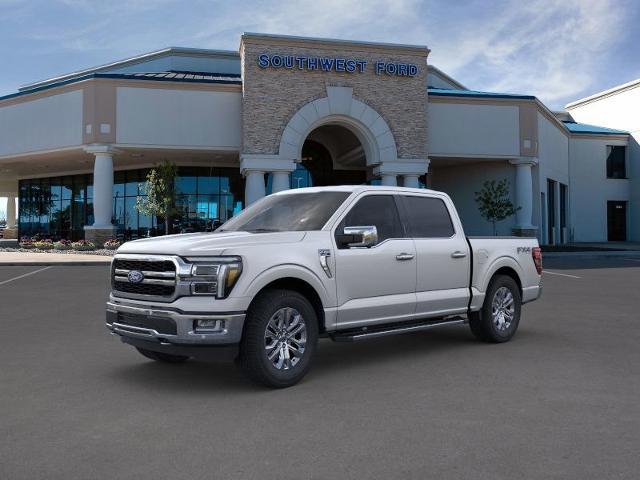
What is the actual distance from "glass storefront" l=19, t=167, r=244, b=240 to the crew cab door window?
1039 inches

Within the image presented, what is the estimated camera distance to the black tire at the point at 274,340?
18.7 feet

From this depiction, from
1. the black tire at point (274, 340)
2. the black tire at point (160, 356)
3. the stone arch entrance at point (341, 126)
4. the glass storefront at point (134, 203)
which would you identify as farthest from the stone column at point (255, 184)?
the black tire at point (274, 340)

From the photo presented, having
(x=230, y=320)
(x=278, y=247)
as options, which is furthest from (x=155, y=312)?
(x=278, y=247)

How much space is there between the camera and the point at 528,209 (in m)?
34.3

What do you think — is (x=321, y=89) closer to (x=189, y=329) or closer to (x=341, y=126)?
(x=341, y=126)

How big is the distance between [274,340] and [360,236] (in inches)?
53.0

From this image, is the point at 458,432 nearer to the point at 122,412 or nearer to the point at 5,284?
the point at 122,412

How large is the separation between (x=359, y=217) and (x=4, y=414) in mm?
3950

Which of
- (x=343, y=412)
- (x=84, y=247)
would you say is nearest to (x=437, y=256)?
(x=343, y=412)

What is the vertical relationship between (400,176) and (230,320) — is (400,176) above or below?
above

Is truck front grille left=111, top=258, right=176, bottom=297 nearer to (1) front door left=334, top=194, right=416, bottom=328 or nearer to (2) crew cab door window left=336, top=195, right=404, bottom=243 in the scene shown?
(1) front door left=334, top=194, right=416, bottom=328

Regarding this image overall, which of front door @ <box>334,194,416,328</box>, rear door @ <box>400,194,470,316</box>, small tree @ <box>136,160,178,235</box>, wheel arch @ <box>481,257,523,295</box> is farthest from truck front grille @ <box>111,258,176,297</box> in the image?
small tree @ <box>136,160,178,235</box>

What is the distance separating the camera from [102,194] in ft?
102

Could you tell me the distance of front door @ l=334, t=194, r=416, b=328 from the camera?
6.50m
